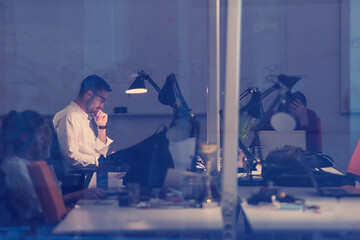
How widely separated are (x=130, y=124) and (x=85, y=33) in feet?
3.73

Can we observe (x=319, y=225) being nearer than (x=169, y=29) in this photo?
Yes

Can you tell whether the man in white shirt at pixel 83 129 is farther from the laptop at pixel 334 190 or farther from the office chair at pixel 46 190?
the laptop at pixel 334 190

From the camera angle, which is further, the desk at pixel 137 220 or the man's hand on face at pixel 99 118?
the man's hand on face at pixel 99 118

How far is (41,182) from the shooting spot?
5.96 feet

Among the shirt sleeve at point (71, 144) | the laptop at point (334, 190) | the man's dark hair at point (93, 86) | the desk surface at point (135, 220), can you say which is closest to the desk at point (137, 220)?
the desk surface at point (135, 220)

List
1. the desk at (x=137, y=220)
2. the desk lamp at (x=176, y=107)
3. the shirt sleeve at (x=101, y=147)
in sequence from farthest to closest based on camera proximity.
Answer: the shirt sleeve at (x=101, y=147) → the desk lamp at (x=176, y=107) → the desk at (x=137, y=220)

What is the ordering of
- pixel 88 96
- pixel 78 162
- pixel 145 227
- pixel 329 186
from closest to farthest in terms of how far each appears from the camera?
pixel 145 227, pixel 329 186, pixel 78 162, pixel 88 96

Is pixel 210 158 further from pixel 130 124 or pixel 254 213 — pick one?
pixel 130 124

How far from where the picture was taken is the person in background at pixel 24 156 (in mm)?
1912

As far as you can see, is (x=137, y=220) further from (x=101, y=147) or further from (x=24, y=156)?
(x=101, y=147)

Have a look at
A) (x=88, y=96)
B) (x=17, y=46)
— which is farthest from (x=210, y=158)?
(x=17, y=46)

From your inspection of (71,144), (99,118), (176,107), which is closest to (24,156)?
(176,107)

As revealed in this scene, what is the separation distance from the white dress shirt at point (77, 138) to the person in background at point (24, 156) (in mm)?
1094

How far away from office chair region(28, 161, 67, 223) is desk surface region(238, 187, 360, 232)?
29.4 inches
